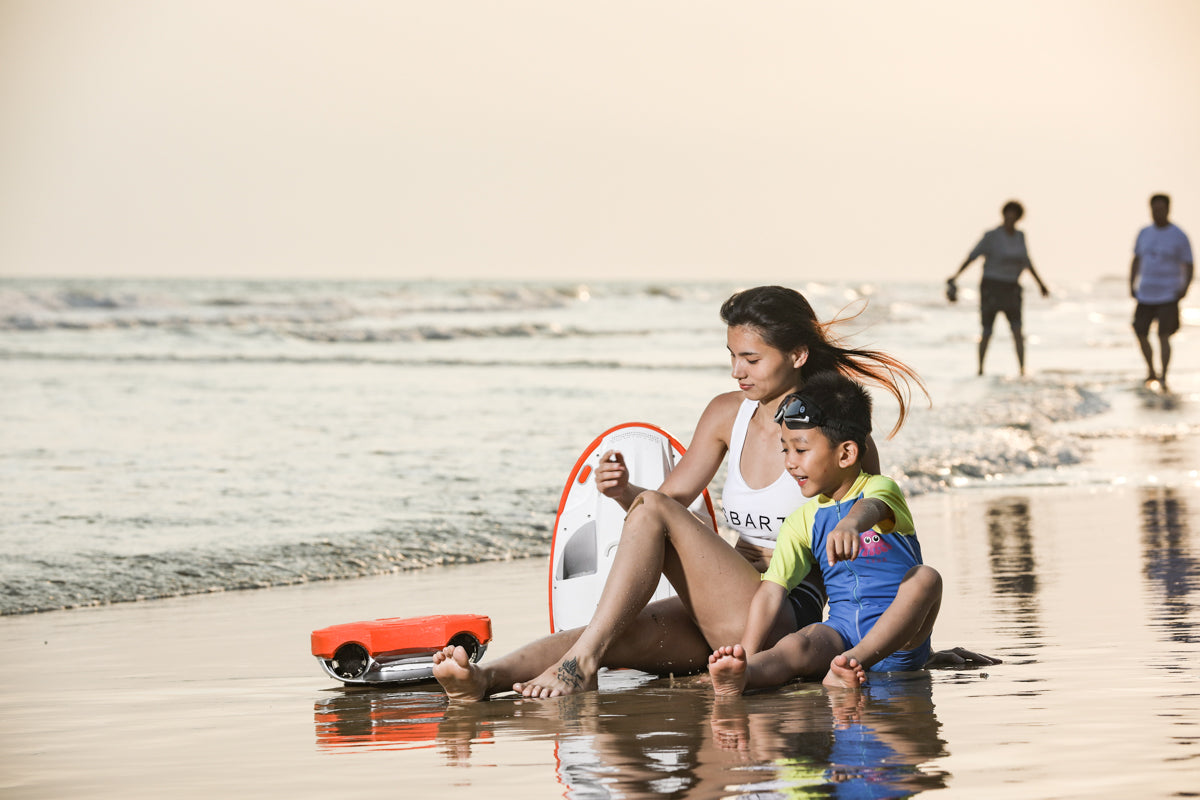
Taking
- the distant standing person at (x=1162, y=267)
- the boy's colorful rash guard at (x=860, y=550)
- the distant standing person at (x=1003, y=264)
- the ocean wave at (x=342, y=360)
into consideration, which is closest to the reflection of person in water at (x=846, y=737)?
the boy's colorful rash guard at (x=860, y=550)

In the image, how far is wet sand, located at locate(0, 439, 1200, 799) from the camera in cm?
315

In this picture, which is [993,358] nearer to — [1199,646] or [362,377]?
[362,377]

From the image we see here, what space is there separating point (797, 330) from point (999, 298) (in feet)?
39.3

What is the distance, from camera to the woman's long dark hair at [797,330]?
4.41m

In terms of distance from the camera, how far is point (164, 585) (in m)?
6.80

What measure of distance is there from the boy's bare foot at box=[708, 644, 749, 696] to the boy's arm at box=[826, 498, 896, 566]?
33 centimetres

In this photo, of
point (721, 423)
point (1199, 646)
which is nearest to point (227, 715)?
point (721, 423)

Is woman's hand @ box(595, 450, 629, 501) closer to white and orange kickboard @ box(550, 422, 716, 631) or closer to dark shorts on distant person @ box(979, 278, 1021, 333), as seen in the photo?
white and orange kickboard @ box(550, 422, 716, 631)

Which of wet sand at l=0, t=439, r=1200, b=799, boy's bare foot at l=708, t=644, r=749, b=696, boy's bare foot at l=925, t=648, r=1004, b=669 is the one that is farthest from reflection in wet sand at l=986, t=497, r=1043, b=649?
boy's bare foot at l=708, t=644, r=749, b=696

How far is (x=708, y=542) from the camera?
428 cm

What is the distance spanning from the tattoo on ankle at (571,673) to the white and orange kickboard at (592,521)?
65 cm

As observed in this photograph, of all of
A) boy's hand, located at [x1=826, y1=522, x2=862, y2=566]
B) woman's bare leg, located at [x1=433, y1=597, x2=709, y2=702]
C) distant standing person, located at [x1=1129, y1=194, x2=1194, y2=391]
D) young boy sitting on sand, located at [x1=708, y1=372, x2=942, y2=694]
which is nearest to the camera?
boy's hand, located at [x1=826, y1=522, x2=862, y2=566]

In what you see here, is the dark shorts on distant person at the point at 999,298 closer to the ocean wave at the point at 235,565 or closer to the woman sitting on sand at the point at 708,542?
the ocean wave at the point at 235,565

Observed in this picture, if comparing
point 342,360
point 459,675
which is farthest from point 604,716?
point 342,360
